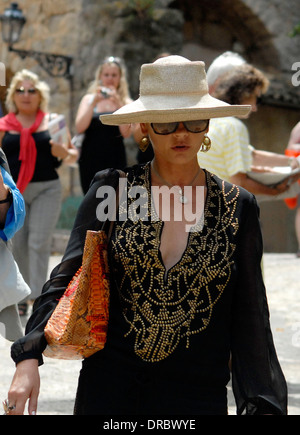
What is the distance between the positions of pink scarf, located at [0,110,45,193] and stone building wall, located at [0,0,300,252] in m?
8.82

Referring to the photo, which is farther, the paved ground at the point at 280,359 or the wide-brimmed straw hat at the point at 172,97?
the paved ground at the point at 280,359

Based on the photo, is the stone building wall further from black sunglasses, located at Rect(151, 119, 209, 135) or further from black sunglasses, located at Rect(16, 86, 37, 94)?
black sunglasses, located at Rect(151, 119, 209, 135)

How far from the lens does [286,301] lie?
9094mm

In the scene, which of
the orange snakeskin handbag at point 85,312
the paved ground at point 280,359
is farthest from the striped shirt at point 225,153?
the orange snakeskin handbag at point 85,312

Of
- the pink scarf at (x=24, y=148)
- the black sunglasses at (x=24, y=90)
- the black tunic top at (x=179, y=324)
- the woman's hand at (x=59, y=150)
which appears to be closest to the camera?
the black tunic top at (x=179, y=324)

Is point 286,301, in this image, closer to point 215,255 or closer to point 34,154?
point 34,154

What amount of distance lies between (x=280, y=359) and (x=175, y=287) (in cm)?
392

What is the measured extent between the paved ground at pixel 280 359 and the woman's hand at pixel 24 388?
2347 mm

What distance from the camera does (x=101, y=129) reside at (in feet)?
24.8

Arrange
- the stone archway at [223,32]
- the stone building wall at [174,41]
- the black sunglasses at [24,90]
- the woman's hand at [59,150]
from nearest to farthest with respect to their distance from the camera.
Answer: the woman's hand at [59,150] → the black sunglasses at [24,90] → the stone building wall at [174,41] → the stone archway at [223,32]

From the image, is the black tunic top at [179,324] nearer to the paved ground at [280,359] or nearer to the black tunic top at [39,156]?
the paved ground at [280,359]

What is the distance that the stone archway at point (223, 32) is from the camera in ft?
62.2

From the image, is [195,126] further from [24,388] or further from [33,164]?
[33,164]

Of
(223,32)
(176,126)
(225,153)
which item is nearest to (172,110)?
(176,126)
